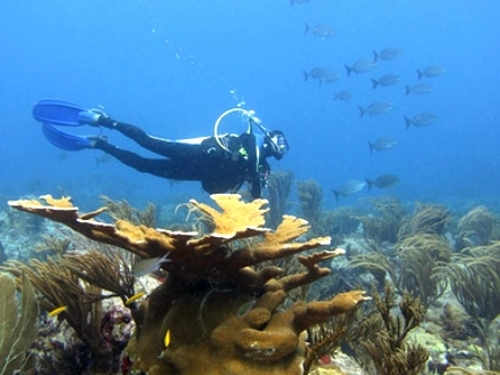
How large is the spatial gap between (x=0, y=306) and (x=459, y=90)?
228m

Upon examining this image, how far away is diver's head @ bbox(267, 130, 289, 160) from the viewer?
24.6 feet

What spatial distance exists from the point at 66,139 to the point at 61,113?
0.66 meters

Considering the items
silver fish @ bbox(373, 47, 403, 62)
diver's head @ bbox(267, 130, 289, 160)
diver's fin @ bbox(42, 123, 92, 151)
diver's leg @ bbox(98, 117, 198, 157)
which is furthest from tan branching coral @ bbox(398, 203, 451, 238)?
silver fish @ bbox(373, 47, 403, 62)

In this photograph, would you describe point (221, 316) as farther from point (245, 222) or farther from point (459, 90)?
point (459, 90)

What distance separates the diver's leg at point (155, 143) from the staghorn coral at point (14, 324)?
5.81 metres

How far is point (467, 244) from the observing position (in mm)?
8922

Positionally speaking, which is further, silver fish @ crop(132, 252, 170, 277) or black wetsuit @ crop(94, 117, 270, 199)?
black wetsuit @ crop(94, 117, 270, 199)

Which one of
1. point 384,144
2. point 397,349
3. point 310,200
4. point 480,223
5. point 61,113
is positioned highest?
point 384,144

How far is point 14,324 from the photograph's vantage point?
2.93 metres

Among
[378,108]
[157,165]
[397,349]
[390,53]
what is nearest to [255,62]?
[390,53]

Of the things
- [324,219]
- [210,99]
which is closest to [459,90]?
[210,99]

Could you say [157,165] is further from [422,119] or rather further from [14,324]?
[422,119]

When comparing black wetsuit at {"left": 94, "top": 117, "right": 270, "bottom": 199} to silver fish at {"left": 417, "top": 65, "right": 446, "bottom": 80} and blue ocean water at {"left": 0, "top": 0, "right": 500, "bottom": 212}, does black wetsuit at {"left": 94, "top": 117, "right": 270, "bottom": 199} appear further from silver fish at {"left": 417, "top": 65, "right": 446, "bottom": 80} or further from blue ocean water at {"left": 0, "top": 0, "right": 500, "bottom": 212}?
blue ocean water at {"left": 0, "top": 0, "right": 500, "bottom": 212}

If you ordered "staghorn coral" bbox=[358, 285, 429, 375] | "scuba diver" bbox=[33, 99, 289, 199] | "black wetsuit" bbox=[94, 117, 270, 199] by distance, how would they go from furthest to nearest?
1. "scuba diver" bbox=[33, 99, 289, 199]
2. "black wetsuit" bbox=[94, 117, 270, 199]
3. "staghorn coral" bbox=[358, 285, 429, 375]
